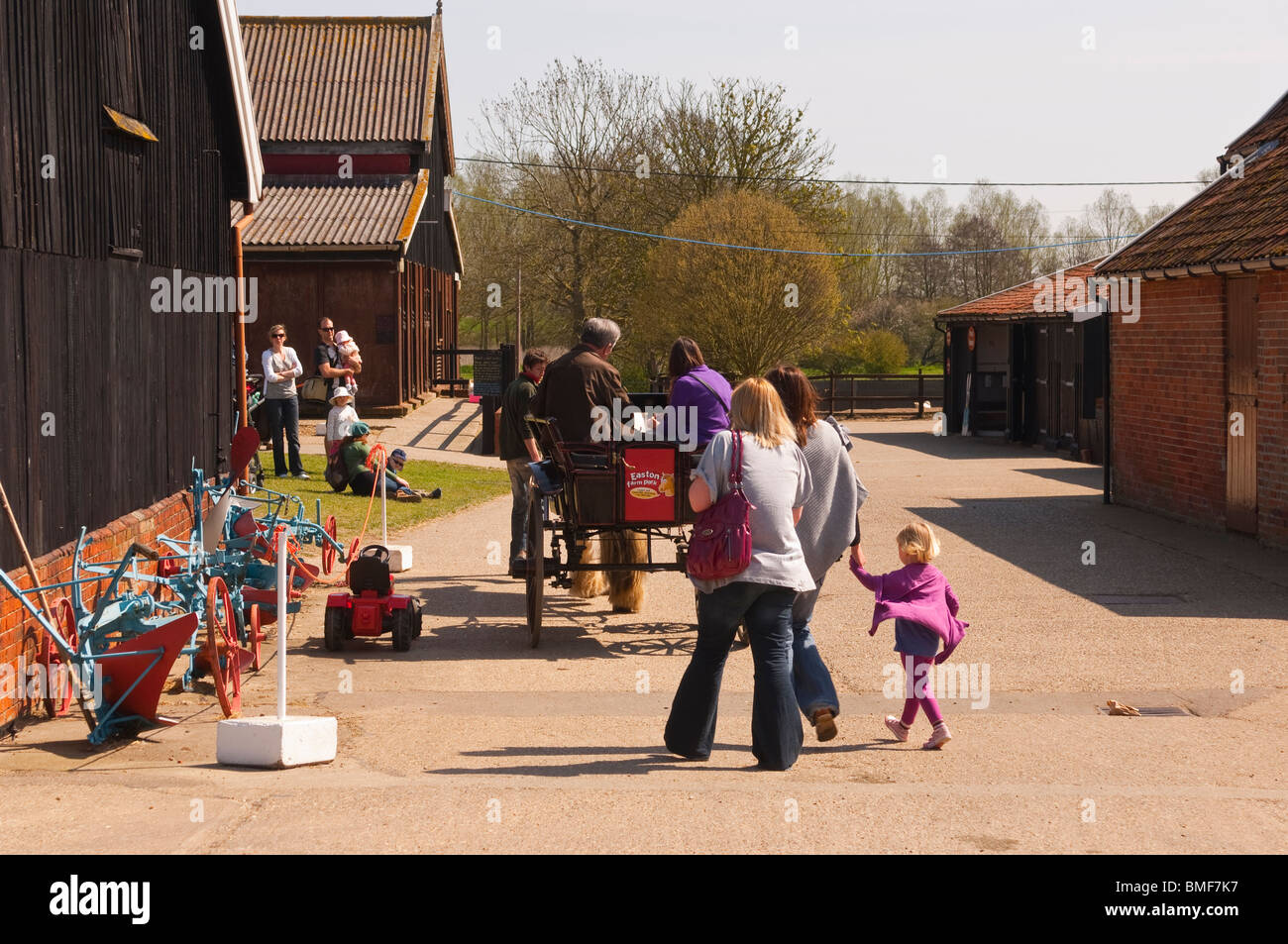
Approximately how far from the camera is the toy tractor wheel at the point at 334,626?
33.4 ft

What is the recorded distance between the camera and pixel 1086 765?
723cm

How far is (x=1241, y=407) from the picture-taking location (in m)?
16.0

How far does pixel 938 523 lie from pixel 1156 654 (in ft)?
25.7

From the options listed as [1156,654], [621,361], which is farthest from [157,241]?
[621,361]

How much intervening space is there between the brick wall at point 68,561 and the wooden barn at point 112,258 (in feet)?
0.08

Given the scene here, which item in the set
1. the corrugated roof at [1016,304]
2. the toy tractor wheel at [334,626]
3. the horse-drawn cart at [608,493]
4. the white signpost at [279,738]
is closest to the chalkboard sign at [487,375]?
the corrugated roof at [1016,304]

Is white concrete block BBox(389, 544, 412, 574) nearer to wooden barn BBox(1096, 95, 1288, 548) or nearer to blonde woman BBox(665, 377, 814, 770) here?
blonde woman BBox(665, 377, 814, 770)

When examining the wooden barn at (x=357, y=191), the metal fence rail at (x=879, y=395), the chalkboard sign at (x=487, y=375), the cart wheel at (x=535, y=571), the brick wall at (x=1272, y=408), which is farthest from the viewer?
the metal fence rail at (x=879, y=395)

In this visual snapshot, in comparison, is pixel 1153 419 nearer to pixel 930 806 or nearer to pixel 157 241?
pixel 157 241

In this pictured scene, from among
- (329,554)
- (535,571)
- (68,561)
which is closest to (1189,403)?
(535,571)

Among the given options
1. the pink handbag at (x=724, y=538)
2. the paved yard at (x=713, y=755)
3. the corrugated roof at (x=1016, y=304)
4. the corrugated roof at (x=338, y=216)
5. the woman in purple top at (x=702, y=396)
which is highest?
the corrugated roof at (x=338, y=216)

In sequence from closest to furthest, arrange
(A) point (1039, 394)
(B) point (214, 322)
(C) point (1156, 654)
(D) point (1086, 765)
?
(D) point (1086, 765) → (C) point (1156, 654) → (B) point (214, 322) → (A) point (1039, 394)

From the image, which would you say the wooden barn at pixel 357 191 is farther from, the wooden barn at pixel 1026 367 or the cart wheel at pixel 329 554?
the cart wheel at pixel 329 554
